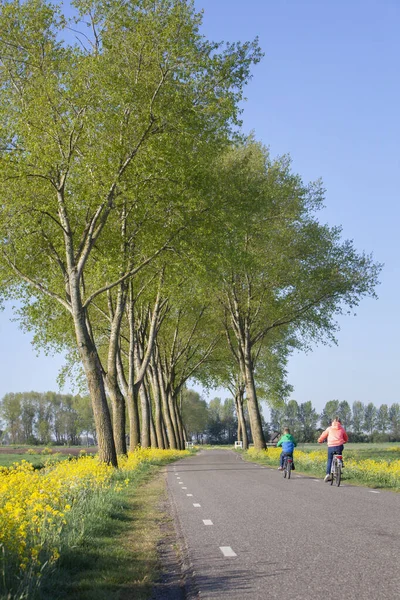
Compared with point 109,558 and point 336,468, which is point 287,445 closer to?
point 336,468

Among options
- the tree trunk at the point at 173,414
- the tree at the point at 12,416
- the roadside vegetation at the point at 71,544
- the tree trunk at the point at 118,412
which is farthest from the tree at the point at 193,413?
the roadside vegetation at the point at 71,544

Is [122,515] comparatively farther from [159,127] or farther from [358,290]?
[358,290]

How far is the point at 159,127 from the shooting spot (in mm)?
21641

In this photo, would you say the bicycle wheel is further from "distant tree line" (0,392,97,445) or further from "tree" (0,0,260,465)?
"distant tree line" (0,392,97,445)

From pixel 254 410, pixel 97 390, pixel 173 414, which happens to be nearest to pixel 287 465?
pixel 97 390

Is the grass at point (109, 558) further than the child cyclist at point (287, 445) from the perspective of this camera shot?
No

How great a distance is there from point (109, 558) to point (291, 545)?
231cm

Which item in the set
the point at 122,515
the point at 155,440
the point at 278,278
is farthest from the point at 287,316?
the point at 122,515

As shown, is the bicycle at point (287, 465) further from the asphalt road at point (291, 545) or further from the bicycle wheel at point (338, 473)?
the asphalt road at point (291, 545)

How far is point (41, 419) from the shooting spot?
19500 cm

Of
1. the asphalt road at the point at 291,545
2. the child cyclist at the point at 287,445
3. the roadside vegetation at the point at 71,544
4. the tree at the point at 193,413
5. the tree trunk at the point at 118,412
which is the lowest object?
the asphalt road at the point at 291,545

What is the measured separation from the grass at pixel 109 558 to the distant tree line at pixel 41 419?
156932 millimetres

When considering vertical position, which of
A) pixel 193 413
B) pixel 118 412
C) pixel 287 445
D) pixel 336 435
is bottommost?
pixel 287 445

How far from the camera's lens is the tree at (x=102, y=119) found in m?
20.3
